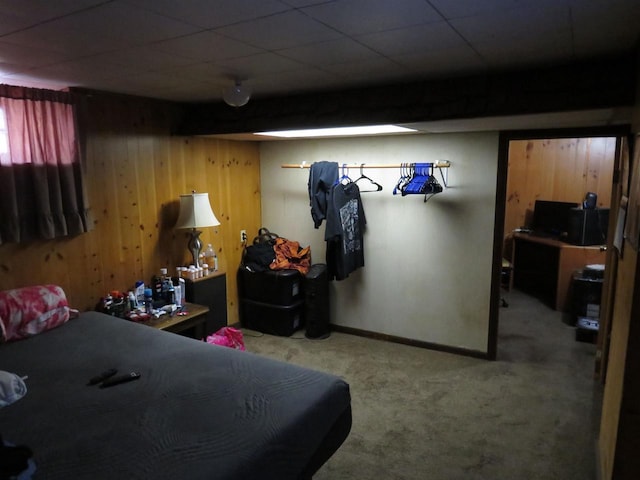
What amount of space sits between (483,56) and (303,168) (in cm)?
248

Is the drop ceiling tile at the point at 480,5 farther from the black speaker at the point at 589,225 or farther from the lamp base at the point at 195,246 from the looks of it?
the black speaker at the point at 589,225

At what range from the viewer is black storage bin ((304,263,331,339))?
4.28 m

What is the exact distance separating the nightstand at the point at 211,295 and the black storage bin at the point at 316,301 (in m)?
0.81

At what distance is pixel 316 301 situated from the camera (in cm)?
428

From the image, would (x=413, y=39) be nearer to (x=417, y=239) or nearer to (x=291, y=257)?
(x=417, y=239)

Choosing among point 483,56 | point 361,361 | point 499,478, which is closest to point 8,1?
point 483,56

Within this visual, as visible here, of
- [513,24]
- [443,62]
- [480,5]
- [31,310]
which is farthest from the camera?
[31,310]

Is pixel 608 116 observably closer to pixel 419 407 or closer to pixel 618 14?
pixel 618 14

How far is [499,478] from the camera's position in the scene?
2371mm

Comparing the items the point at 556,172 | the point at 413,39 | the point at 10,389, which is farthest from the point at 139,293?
the point at 556,172

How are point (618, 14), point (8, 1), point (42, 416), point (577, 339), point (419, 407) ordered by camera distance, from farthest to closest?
point (577, 339), point (419, 407), point (42, 416), point (618, 14), point (8, 1)

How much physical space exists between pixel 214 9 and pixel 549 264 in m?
5.13

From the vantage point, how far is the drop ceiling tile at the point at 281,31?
5.37ft

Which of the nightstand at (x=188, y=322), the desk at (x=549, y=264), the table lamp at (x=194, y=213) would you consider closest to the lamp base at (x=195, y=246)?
the table lamp at (x=194, y=213)
